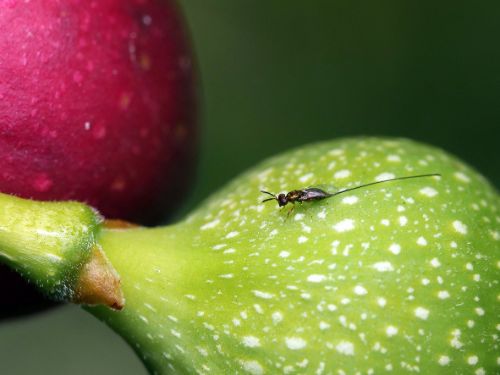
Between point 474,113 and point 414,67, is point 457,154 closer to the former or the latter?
point 474,113

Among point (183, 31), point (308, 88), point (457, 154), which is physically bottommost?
point (457, 154)

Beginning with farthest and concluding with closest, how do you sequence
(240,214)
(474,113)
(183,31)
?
(474,113), (183,31), (240,214)

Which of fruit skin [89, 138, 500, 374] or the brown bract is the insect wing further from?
the brown bract

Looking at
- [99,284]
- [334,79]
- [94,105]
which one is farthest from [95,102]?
[334,79]

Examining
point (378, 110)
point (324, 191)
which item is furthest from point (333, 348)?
point (378, 110)

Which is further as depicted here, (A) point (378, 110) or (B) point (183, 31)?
(A) point (378, 110)

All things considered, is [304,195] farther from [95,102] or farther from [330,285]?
[95,102]

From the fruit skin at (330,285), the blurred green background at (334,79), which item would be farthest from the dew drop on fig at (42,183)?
the blurred green background at (334,79)

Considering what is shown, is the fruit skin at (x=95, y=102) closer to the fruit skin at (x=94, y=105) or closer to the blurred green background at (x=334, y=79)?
the fruit skin at (x=94, y=105)
